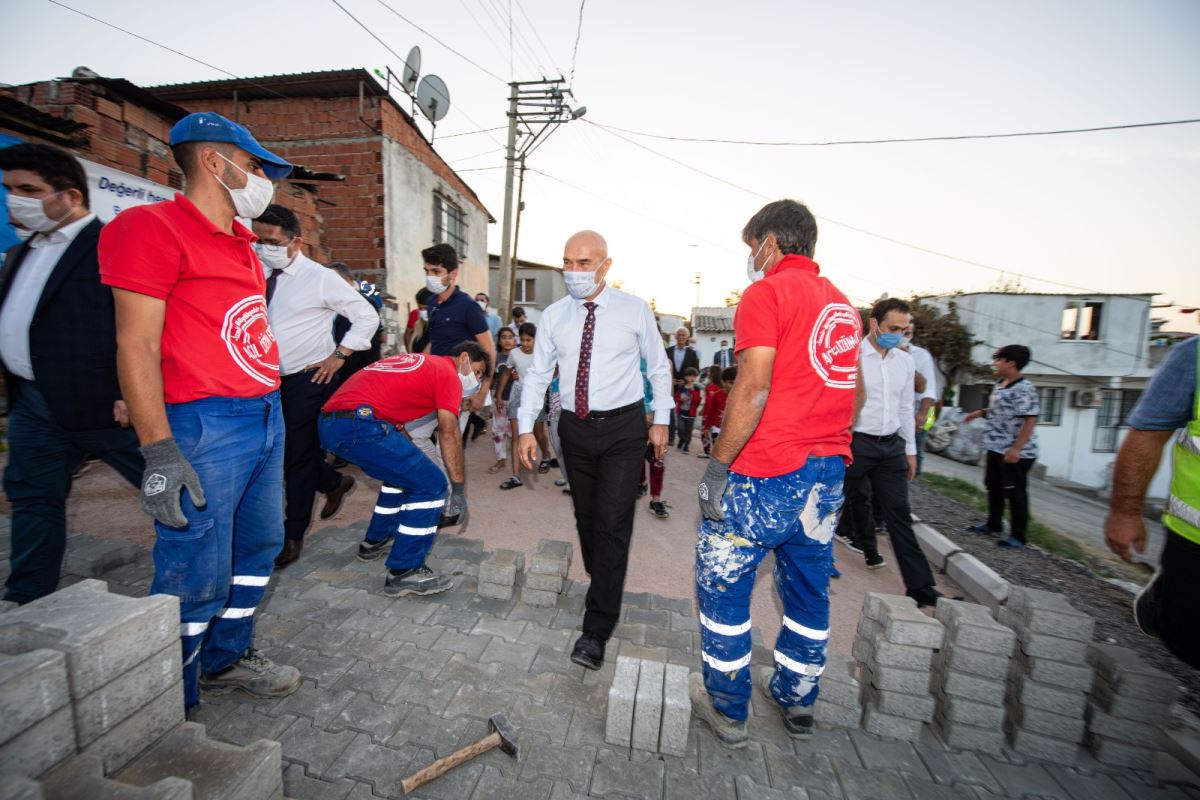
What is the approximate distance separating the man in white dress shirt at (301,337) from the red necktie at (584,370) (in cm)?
184

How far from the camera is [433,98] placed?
39.0 ft

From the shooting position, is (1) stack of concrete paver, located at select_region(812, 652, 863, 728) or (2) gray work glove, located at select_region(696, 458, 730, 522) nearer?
(2) gray work glove, located at select_region(696, 458, 730, 522)

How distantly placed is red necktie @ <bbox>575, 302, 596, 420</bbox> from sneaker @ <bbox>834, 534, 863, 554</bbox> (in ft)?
11.7

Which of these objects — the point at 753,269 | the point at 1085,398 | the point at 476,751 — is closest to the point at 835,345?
the point at 753,269

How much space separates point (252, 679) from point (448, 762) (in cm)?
106

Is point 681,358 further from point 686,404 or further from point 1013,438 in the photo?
point 1013,438

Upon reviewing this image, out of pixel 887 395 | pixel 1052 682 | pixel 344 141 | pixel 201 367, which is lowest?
pixel 1052 682

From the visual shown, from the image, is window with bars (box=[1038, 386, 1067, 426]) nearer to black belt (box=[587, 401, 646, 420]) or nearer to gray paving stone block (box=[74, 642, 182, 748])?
black belt (box=[587, 401, 646, 420])

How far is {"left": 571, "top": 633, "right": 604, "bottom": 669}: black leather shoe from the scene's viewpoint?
2.66m

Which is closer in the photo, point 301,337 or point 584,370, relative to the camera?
point 584,370

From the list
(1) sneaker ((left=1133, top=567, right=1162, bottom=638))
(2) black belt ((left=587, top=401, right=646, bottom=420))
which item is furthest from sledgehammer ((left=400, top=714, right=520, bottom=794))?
(1) sneaker ((left=1133, top=567, right=1162, bottom=638))

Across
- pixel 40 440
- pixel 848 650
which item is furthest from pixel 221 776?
pixel 848 650

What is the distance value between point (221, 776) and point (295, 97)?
1305 cm

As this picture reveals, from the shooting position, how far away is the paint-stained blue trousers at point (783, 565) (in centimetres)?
216
